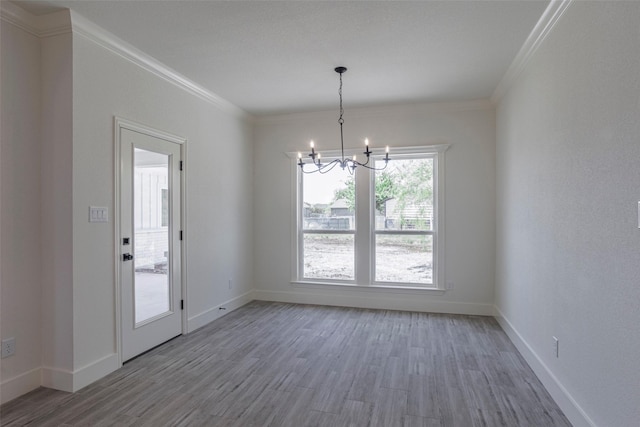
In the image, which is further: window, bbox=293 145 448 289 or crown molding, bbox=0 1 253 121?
window, bbox=293 145 448 289

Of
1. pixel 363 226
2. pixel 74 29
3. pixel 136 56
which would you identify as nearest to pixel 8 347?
pixel 74 29

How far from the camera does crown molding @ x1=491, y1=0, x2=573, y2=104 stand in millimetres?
2441

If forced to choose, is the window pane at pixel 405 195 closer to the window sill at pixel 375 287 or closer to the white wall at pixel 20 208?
the window sill at pixel 375 287

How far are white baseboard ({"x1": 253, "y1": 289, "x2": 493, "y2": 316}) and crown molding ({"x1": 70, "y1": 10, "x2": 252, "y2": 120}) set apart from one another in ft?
9.47

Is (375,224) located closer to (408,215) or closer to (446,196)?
(408,215)

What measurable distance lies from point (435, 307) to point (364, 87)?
10.00ft

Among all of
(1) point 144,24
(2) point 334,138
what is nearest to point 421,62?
(2) point 334,138

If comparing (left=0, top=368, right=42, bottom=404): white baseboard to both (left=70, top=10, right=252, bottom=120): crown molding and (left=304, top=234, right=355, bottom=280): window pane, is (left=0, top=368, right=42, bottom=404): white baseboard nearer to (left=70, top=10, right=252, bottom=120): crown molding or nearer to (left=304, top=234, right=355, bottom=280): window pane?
(left=70, top=10, right=252, bottom=120): crown molding

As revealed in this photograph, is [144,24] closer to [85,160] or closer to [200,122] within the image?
[85,160]

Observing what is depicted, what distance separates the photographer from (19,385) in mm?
2555

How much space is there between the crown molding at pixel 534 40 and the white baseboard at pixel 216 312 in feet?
14.2

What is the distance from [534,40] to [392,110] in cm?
213

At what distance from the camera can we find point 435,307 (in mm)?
4770

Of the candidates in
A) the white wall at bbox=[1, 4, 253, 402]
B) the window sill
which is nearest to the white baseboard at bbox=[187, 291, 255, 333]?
the window sill
